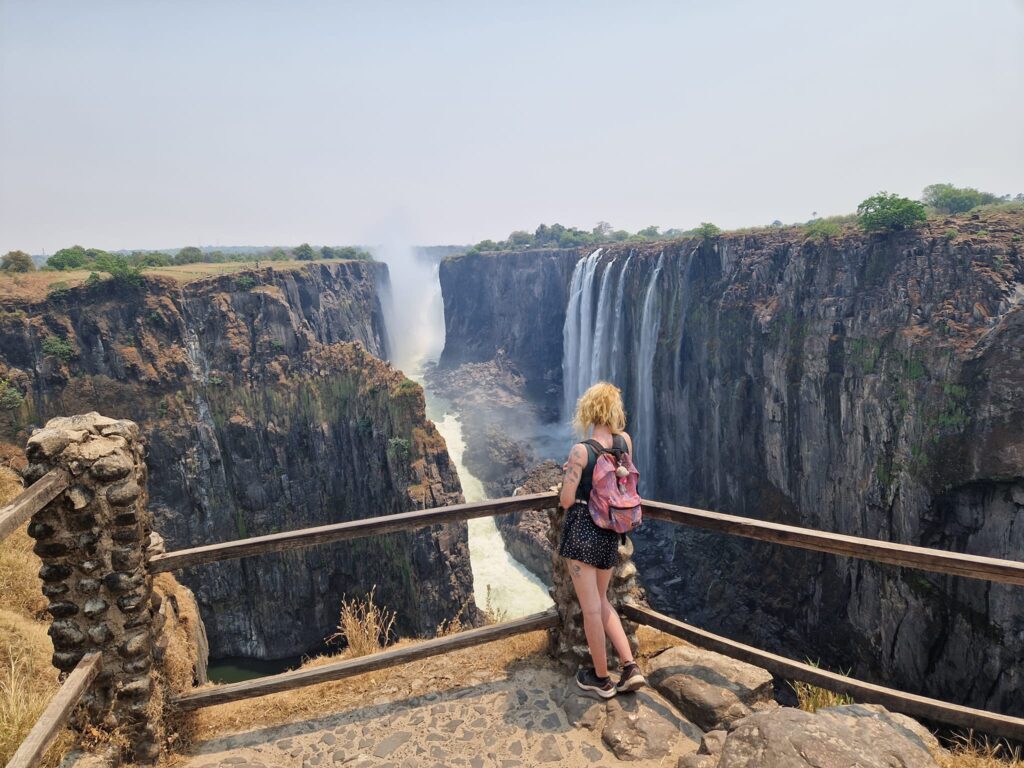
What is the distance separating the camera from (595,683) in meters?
5.13

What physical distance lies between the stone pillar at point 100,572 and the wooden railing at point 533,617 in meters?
0.18

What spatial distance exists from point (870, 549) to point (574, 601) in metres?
2.58

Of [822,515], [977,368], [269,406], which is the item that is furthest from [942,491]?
[269,406]

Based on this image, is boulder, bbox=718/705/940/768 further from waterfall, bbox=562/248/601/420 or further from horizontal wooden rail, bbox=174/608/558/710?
waterfall, bbox=562/248/601/420

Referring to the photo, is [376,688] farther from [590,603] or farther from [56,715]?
[56,715]

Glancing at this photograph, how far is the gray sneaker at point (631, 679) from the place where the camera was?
4.89 metres

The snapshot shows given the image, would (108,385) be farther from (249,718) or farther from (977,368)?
(977,368)

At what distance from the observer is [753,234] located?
38.7 meters

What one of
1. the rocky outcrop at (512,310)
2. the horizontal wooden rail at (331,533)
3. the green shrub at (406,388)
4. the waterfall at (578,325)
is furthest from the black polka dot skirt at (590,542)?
the rocky outcrop at (512,310)

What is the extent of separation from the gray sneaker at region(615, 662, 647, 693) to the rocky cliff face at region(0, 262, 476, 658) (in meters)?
28.0

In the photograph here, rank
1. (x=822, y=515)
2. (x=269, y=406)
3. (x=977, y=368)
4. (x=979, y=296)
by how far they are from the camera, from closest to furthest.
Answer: (x=977, y=368), (x=979, y=296), (x=822, y=515), (x=269, y=406)

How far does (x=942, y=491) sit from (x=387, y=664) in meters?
24.0

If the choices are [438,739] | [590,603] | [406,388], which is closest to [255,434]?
[406,388]

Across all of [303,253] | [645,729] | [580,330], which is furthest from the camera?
[303,253]
